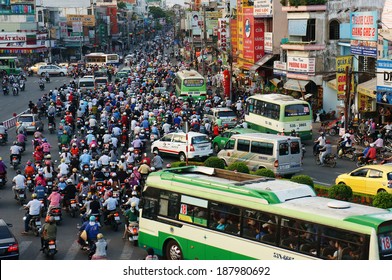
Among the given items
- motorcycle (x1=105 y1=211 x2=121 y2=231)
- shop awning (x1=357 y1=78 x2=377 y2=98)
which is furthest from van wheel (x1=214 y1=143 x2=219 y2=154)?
motorcycle (x1=105 y1=211 x2=121 y2=231)

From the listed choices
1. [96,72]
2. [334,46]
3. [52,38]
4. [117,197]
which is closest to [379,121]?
[334,46]

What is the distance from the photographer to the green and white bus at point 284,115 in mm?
36438

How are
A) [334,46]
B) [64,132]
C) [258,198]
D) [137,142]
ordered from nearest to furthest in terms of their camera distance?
[258,198]
[137,142]
[64,132]
[334,46]

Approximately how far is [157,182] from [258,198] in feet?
11.7

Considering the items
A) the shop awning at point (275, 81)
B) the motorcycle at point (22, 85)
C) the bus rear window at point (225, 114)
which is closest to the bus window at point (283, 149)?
the bus rear window at point (225, 114)

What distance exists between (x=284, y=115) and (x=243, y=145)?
7333mm

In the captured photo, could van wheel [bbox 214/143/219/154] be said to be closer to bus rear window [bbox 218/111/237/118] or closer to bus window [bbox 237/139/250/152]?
bus window [bbox 237/139/250/152]

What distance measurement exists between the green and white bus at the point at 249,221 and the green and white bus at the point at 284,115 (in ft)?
57.2

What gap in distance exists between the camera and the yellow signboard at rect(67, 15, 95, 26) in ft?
426

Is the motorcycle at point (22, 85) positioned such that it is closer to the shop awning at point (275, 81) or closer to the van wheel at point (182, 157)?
the shop awning at point (275, 81)

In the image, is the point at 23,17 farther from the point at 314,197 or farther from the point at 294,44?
the point at 314,197

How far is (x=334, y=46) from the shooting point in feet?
157

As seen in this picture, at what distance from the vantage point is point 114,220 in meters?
21.8

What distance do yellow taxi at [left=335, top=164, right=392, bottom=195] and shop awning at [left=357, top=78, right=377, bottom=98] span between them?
14057 millimetres
